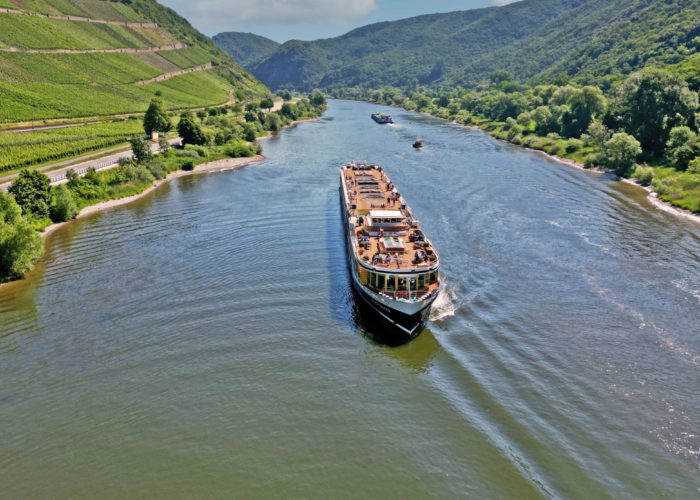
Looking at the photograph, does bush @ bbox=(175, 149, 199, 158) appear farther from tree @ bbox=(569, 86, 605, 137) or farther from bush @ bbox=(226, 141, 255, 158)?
tree @ bbox=(569, 86, 605, 137)

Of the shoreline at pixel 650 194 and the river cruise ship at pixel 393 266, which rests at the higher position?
the river cruise ship at pixel 393 266

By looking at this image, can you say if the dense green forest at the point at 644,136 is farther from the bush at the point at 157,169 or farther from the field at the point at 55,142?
the field at the point at 55,142

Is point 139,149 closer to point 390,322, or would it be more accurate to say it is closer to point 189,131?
point 189,131

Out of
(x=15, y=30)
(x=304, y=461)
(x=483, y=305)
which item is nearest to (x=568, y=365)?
(x=483, y=305)

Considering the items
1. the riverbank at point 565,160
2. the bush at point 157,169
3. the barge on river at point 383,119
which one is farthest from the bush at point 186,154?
the barge on river at point 383,119

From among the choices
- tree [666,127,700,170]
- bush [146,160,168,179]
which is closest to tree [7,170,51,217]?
bush [146,160,168,179]

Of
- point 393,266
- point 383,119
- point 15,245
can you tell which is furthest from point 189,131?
point 383,119
